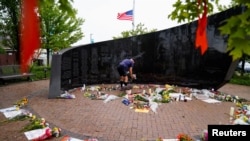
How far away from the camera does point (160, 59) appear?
14.5 metres

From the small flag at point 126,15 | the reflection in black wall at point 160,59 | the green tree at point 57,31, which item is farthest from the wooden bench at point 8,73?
the small flag at point 126,15

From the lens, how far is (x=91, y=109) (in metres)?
8.81

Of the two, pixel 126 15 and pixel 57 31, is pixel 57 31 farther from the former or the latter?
pixel 126 15

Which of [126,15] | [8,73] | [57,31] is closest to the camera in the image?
[8,73]

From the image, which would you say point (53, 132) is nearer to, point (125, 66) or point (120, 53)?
point (125, 66)

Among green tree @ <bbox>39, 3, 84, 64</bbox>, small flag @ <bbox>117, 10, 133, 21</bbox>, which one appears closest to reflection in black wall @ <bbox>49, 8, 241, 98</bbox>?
small flag @ <bbox>117, 10, 133, 21</bbox>

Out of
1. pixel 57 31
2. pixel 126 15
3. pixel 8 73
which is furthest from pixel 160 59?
pixel 57 31

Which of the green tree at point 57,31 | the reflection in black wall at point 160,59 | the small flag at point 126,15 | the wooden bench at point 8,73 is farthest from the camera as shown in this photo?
the green tree at point 57,31

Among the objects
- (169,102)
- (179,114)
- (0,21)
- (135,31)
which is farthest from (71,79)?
(135,31)

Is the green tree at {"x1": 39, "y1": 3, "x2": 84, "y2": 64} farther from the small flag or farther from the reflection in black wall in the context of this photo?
the reflection in black wall

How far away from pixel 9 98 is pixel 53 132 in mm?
5647

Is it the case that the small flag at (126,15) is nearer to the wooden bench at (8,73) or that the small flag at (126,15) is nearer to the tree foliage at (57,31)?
the tree foliage at (57,31)

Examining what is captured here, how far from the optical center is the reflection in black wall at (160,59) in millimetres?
12031

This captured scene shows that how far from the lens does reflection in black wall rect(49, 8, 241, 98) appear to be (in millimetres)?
12031
